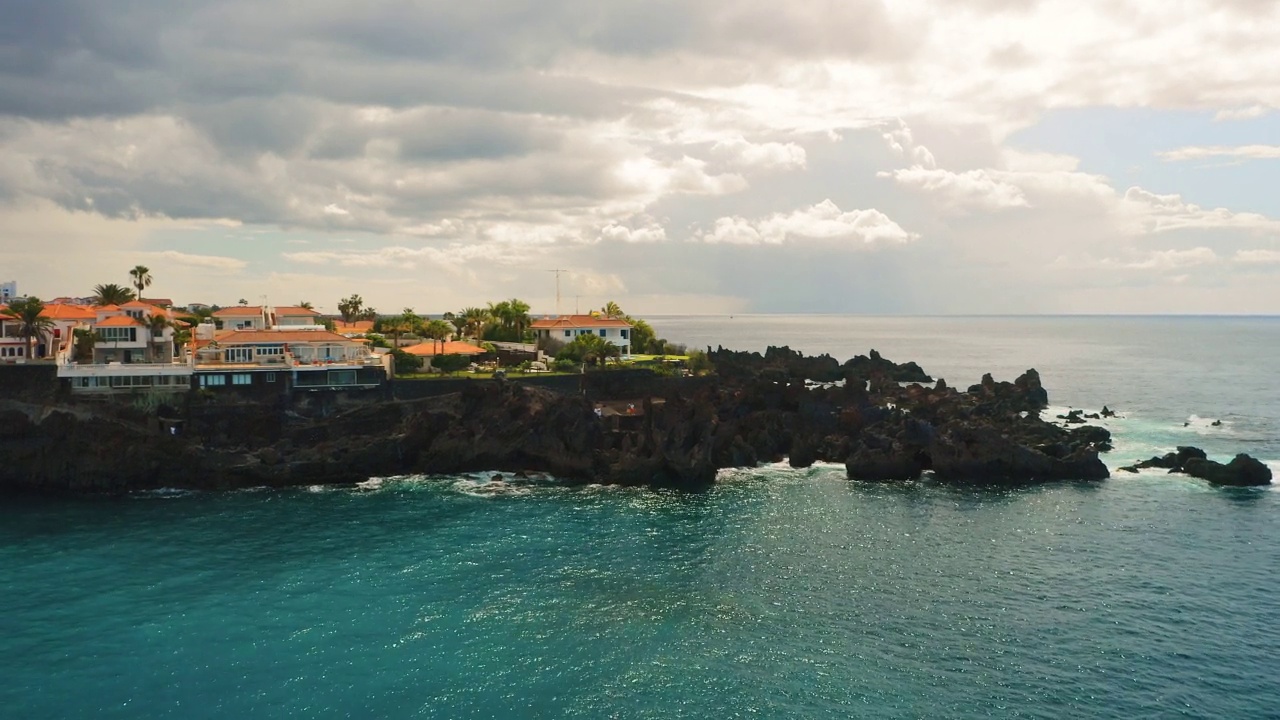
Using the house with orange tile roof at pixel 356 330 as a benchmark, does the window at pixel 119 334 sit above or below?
below

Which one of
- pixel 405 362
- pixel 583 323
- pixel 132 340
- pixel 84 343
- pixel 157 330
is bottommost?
pixel 405 362

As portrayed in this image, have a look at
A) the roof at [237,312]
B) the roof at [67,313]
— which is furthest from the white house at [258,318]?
the roof at [67,313]

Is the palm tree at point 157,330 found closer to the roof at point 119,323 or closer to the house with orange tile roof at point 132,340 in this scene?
the house with orange tile roof at point 132,340

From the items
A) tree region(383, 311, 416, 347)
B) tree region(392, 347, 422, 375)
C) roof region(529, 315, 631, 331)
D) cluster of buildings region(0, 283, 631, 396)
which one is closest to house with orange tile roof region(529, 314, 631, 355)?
roof region(529, 315, 631, 331)

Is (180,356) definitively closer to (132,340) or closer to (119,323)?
(132,340)

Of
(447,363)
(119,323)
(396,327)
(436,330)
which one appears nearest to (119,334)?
(119,323)

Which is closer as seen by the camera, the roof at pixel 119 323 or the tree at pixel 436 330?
the roof at pixel 119 323
